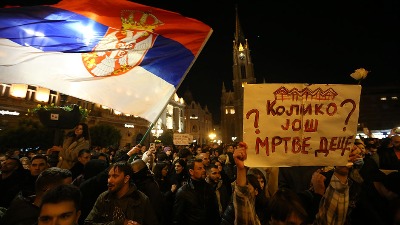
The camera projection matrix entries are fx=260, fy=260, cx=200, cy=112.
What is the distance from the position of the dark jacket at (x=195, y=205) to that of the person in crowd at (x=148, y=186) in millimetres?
381

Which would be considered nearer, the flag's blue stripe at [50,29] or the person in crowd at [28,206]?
the person in crowd at [28,206]

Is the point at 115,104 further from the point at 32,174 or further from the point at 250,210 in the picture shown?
the point at 250,210

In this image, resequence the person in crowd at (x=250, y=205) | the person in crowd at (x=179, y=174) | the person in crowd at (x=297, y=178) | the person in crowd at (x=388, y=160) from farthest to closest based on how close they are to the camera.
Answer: the person in crowd at (x=179, y=174), the person in crowd at (x=297, y=178), the person in crowd at (x=388, y=160), the person in crowd at (x=250, y=205)

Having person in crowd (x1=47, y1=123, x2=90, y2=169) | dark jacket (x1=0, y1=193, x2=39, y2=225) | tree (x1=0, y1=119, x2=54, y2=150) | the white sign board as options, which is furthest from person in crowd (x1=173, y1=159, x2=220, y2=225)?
tree (x1=0, y1=119, x2=54, y2=150)

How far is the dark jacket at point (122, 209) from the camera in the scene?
10.2 feet

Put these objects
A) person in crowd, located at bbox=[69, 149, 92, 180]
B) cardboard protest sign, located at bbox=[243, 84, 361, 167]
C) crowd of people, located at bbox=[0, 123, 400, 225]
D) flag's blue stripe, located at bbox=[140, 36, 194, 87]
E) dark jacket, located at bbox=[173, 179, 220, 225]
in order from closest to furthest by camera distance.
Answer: crowd of people, located at bbox=[0, 123, 400, 225]
cardboard protest sign, located at bbox=[243, 84, 361, 167]
dark jacket, located at bbox=[173, 179, 220, 225]
flag's blue stripe, located at bbox=[140, 36, 194, 87]
person in crowd, located at bbox=[69, 149, 92, 180]

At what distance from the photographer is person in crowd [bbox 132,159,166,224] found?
14.3 ft

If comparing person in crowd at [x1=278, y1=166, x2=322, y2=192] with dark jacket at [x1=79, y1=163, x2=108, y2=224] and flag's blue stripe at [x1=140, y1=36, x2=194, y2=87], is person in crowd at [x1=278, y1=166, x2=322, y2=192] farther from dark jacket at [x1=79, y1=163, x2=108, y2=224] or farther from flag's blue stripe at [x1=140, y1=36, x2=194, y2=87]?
dark jacket at [x1=79, y1=163, x2=108, y2=224]

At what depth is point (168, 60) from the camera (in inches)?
184

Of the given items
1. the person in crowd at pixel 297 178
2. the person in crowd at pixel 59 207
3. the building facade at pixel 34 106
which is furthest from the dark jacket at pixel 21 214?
the building facade at pixel 34 106

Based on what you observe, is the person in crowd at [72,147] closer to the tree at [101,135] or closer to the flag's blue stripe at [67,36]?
the flag's blue stripe at [67,36]

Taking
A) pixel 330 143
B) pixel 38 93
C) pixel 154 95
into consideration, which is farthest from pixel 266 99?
pixel 38 93

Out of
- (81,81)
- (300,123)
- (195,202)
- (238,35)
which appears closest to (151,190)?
(195,202)

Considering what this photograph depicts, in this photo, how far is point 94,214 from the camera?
10.3 feet
